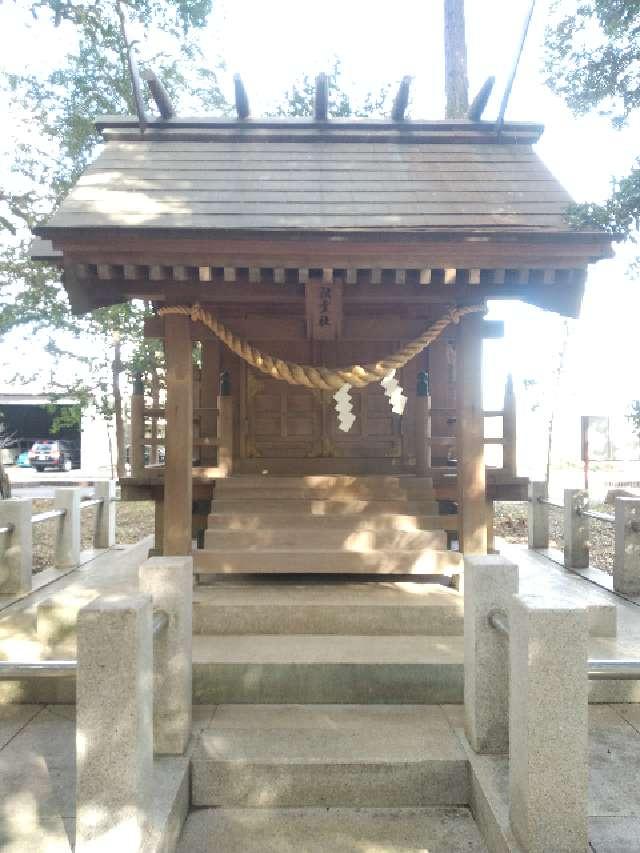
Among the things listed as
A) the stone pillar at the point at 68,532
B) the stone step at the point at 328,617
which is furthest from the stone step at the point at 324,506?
the stone pillar at the point at 68,532

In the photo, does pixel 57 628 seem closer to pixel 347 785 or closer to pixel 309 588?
pixel 309 588

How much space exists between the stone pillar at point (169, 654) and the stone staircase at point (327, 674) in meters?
0.20

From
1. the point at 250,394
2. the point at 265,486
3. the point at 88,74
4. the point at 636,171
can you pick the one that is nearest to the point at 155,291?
the point at 250,394

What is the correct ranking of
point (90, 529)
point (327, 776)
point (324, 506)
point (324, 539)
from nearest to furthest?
point (327, 776), point (324, 539), point (324, 506), point (90, 529)

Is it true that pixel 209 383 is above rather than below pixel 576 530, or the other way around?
above

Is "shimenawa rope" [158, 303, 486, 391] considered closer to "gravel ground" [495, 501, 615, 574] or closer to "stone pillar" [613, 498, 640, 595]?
"stone pillar" [613, 498, 640, 595]

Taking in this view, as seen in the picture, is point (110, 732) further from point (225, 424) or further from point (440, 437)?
point (440, 437)

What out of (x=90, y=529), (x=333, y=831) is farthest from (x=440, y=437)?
(x=90, y=529)

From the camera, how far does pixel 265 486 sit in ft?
20.5

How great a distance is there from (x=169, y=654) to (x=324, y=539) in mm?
2554

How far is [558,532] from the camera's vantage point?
38.8 ft

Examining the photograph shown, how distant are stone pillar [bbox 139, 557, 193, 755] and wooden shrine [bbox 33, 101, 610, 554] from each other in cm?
212

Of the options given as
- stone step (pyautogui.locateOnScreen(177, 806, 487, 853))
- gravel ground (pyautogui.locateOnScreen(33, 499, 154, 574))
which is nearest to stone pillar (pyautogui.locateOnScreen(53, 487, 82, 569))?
gravel ground (pyautogui.locateOnScreen(33, 499, 154, 574))

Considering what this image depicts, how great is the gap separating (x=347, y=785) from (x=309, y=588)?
2.32 metres
